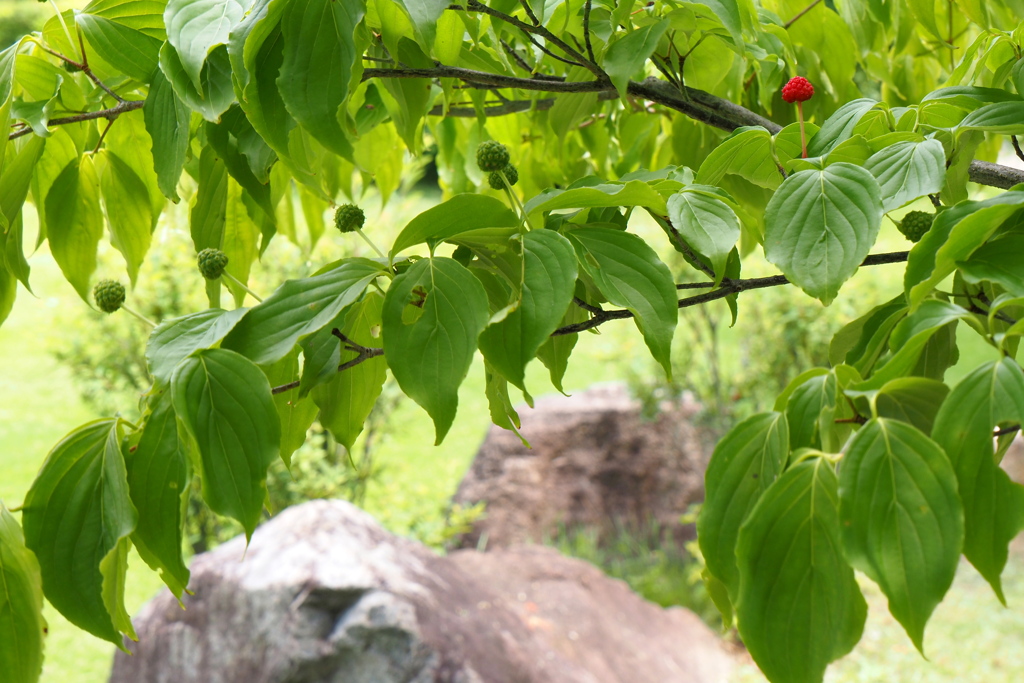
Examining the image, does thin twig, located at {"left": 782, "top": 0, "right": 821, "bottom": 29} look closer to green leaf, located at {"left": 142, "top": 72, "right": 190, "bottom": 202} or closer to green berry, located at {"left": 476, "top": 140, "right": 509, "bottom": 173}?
green berry, located at {"left": 476, "top": 140, "right": 509, "bottom": 173}

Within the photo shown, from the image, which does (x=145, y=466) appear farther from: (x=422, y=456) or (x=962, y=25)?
(x=422, y=456)

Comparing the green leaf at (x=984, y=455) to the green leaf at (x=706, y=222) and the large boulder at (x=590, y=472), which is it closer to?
the green leaf at (x=706, y=222)

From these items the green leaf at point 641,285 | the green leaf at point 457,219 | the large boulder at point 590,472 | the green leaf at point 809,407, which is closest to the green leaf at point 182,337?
the green leaf at point 457,219

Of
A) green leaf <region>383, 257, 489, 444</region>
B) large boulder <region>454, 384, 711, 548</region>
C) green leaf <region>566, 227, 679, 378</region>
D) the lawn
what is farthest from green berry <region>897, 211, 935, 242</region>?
large boulder <region>454, 384, 711, 548</region>

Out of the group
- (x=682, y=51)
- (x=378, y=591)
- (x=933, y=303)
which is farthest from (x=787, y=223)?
(x=378, y=591)

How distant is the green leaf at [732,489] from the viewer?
0.46 m

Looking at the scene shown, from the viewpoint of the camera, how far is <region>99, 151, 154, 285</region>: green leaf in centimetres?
75

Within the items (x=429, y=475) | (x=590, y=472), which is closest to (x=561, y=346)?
(x=590, y=472)

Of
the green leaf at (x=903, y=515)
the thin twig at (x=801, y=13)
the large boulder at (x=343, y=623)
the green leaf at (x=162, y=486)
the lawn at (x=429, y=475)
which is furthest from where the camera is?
the lawn at (x=429, y=475)

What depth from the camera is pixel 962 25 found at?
1122 mm

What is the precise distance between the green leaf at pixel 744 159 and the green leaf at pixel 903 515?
0.28m

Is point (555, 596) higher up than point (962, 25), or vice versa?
point (962, 25)

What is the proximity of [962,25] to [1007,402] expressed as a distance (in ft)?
3.09

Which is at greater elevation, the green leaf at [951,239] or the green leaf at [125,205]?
the green leaf at [125,205]
